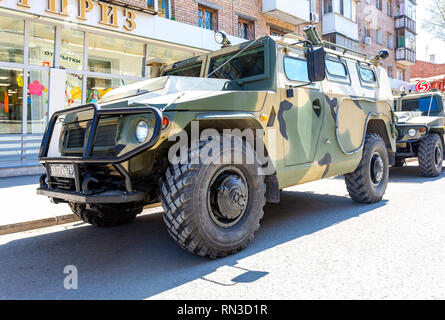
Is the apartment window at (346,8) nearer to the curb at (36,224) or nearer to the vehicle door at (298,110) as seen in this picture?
the vehicle door at (298,110)

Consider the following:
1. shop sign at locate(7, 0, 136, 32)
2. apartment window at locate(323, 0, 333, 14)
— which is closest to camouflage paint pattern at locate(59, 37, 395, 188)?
shop sign at locate(7, 0, 136, 32)

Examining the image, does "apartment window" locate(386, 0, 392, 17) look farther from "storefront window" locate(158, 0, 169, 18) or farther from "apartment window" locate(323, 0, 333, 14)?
"storefront window" locate(158, 0, 169, 18)

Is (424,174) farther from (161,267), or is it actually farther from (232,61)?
(161,267)

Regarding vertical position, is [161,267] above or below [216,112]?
below

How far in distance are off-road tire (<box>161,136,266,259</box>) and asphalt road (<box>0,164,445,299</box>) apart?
0.56ft

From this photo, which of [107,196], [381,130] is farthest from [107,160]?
[381,130]

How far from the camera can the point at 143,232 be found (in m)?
4.35

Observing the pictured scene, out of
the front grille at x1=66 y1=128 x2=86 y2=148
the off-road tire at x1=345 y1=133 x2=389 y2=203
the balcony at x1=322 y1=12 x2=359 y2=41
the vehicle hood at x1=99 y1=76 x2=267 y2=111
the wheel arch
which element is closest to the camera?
the vehicle hood at x1=99 y1=76 x2=267 y2=111

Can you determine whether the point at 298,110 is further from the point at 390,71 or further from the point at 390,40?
the point at 390,40

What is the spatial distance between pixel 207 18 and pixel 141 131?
11.9m

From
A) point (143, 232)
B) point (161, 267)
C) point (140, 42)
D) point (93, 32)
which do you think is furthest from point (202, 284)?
point (140, 42)

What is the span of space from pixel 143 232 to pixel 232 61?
231 cm

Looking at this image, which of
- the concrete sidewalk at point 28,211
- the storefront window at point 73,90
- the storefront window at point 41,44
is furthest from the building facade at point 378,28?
the concrete sidewalk at point 28,211

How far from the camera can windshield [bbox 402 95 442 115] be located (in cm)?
990
